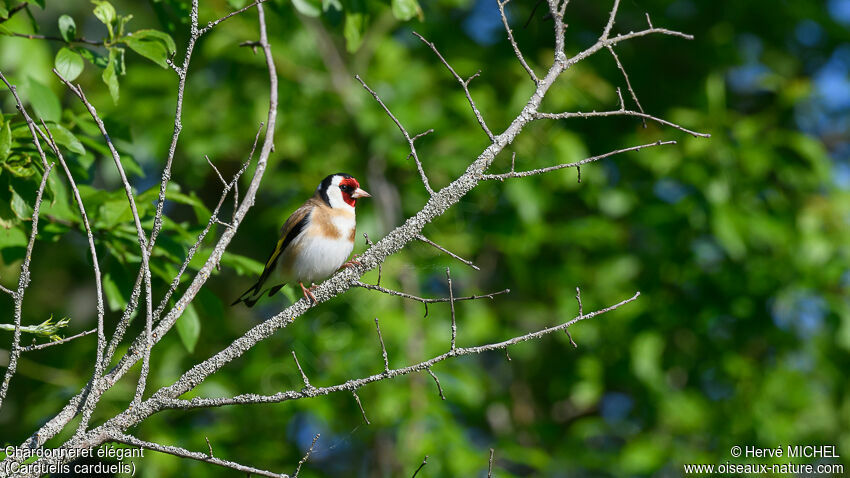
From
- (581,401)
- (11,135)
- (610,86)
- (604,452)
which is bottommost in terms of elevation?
(604,452)

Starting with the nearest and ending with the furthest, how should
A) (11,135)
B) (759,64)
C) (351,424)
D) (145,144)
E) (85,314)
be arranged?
(11,135), (351,424), (145,144), (759,64), (85,314)

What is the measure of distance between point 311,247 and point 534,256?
9.73 feet

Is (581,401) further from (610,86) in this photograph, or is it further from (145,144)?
(145,144)

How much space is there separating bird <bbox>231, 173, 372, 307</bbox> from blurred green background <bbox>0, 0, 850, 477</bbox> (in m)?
0.87

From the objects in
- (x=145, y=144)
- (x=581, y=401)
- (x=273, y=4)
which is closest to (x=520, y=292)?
Result: (x=581, y=401)

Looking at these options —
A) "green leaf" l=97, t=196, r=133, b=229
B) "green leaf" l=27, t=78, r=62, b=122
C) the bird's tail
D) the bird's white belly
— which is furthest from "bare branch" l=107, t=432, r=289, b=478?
the bird's tail

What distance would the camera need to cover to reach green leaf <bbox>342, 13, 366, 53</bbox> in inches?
162

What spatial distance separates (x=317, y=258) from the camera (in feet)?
15.9

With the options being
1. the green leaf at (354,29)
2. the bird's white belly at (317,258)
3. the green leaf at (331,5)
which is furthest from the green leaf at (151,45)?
the bird's white belly at (317,258)

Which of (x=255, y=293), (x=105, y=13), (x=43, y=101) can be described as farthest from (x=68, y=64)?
(x=255, y=293)

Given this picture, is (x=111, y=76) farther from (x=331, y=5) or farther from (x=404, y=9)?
(x=404, y=9)

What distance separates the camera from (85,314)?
860 centimetres

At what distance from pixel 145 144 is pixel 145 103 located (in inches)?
16.2

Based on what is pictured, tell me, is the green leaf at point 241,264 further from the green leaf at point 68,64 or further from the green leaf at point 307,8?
the green leaf at point 307,8
